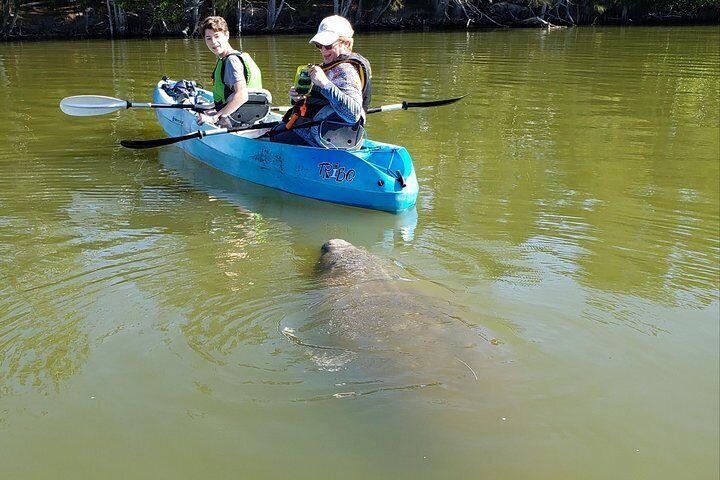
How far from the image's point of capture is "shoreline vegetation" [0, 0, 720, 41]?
3634 centimetres

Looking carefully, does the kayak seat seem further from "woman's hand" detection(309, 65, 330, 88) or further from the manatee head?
the manatee head

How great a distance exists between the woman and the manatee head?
5.59 feet

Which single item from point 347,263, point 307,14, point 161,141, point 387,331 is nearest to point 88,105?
point 161,141

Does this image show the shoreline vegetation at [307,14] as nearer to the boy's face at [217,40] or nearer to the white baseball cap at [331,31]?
the boy's face at [217,40]

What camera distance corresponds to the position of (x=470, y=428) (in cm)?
377

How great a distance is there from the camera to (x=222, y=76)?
888cm

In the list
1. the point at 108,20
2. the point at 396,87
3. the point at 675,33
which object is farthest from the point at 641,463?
the point at 108,20

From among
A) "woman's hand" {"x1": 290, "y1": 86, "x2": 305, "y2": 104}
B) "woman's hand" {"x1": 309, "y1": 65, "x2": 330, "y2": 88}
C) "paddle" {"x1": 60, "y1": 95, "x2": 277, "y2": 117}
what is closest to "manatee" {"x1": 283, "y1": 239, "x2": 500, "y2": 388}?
"woman's hand" {"x1": 309, "y1": 65, "x2": 330, "y2": 88}

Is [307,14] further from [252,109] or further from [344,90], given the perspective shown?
[344,90]

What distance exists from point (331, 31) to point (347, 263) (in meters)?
2.54

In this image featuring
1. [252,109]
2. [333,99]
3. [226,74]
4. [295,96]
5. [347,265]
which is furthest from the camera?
[252,109]

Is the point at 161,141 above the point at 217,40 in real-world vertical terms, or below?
below

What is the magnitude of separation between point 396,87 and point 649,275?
11.2m

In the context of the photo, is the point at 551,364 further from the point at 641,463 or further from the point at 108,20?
the point at 108,20
